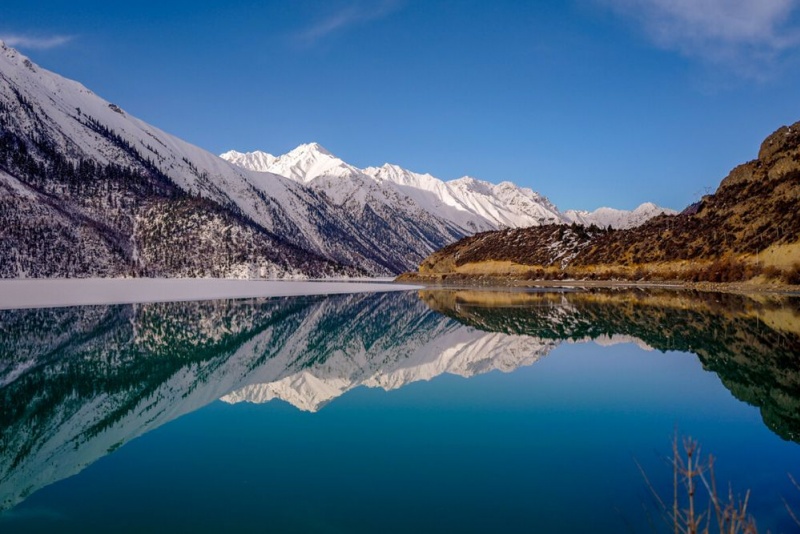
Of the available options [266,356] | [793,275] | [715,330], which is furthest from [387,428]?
[793,275]

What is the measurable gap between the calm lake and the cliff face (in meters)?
48.7

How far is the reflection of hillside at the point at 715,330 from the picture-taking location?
727 inches

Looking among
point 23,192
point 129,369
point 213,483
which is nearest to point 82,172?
point 23,192

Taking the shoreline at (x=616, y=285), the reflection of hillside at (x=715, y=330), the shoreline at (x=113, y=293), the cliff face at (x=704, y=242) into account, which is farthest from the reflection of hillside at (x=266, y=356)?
the cliff face at (x=704, y=242)

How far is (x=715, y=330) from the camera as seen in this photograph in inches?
1316

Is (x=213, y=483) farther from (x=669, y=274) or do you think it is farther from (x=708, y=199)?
(x=708, y=199)

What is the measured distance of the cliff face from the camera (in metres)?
74.2

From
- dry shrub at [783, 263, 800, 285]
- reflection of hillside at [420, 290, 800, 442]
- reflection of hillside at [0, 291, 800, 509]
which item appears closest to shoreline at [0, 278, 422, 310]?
reflection of hillside at [0, 291, 800, 509]

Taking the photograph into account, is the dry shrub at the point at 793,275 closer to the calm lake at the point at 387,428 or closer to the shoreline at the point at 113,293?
the calm lake at the point at 387,428

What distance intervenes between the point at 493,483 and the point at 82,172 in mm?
215932

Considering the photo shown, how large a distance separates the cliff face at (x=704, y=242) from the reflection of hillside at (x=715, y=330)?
2361cm

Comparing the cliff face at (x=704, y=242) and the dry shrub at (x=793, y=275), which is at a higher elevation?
the cliff face at (x=704, y=242)

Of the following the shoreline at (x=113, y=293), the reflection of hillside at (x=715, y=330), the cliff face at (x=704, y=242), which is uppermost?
the shoreline at (x=113, y=293)

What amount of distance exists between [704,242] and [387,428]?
87.7 metres
